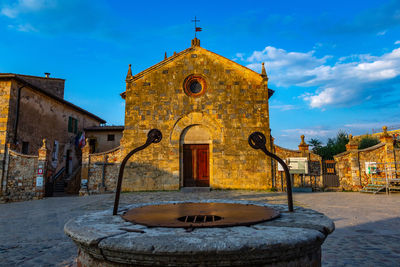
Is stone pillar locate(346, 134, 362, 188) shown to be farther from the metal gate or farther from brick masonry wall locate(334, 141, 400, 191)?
the metal gate

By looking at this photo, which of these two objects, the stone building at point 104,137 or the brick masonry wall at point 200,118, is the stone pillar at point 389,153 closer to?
the brick masonry wall at point 200,118

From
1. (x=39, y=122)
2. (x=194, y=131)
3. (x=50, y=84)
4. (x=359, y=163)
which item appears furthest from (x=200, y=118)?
(x=50, y=84)

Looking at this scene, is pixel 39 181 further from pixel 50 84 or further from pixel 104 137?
pixel 50 84

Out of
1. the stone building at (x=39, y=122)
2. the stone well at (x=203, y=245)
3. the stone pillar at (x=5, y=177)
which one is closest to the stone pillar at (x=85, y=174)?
the stone building at (x=39, y=122)

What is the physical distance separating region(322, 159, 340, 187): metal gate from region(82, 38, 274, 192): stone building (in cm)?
358

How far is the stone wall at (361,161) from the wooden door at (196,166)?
779 centimetres

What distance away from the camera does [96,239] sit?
190 centimetres

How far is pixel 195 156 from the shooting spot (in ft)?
46.9

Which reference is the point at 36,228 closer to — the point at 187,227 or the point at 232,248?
the point at 187,227

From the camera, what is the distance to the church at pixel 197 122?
1384cm

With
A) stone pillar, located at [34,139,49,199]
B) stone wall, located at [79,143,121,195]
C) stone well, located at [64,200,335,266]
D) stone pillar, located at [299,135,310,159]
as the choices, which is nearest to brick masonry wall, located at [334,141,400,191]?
stone pillar, located at [299,135,310,159]

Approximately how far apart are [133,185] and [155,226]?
12296mm

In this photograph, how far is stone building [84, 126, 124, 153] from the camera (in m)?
20.1

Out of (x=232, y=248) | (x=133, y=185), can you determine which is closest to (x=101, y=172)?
(x=133, y=185)
